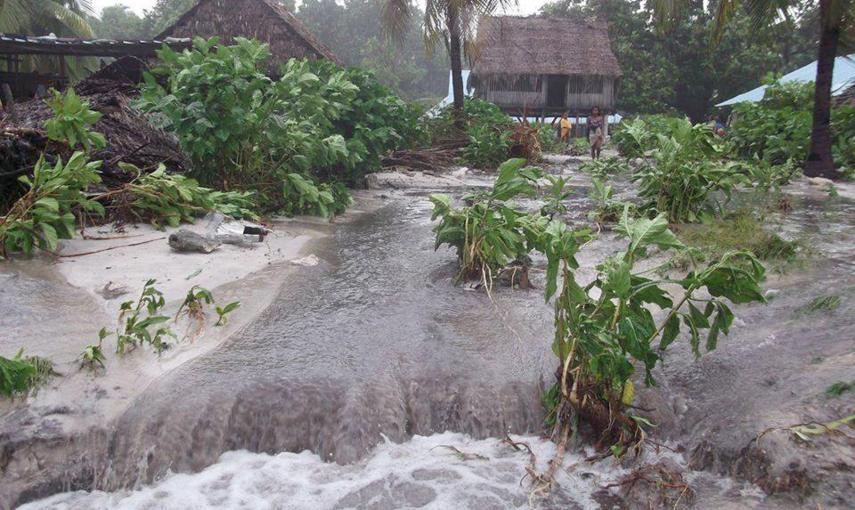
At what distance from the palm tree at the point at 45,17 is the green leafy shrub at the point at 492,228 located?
1729 cm

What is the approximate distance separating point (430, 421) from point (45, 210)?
116 inches

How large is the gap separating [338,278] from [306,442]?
1892 millimetres

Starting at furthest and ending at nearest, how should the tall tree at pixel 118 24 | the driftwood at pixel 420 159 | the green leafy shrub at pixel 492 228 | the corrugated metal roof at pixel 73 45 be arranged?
1. the tall tree at pixel 118 24
2. the driftwood at pixel 420 159
3. the corrugated metal roof at pixel 73 45
4. the green leafy shrub at pixel 492 228

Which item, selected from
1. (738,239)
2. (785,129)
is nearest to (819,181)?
(785,129)

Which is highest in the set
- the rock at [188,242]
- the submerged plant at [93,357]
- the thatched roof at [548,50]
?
the thatched roof at [548,50]

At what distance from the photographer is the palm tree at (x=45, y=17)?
17656 mm

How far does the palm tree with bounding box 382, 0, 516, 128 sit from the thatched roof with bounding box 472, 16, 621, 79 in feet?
28.3

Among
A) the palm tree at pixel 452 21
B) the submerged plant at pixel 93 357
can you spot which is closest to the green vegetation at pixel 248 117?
the submerged plant at pixel 93 357

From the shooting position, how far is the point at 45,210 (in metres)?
4.19

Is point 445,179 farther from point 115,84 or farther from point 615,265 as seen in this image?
point 615,265

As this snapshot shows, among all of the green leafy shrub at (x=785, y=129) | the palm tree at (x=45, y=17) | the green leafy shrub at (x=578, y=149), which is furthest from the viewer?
the palm tree at (x=45, y=17)

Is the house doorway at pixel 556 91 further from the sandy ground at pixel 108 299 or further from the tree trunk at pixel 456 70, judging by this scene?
the sandy ground at pixel 108 299

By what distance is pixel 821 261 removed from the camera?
4.52 meters

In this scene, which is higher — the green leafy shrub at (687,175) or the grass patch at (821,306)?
the green leafy shrub at (687,175)
